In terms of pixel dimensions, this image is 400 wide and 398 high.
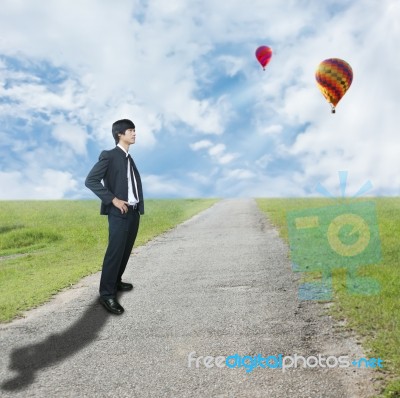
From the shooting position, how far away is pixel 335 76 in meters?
26.4

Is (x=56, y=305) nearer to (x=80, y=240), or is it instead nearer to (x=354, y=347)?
(x=354, y=347)

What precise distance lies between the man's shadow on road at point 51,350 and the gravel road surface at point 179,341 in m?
0.01

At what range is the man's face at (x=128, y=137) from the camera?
711 cm

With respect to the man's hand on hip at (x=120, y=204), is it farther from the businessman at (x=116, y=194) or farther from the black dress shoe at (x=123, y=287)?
the black dress shoe at (x=123, y=287)

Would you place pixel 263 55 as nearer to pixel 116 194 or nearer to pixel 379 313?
pixel 116 194

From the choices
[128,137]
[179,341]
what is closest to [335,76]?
[128,137]

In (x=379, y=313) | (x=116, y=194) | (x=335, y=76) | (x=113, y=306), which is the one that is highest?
(x=335, y=76)

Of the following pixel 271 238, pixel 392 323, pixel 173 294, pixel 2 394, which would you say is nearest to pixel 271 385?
pixel 392 323

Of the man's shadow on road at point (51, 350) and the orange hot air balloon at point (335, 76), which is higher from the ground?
the orange hot air balloon at point (335, 76)

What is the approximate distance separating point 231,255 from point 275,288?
148 inches

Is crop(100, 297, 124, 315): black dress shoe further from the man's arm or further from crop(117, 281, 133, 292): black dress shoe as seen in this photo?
the man's arm

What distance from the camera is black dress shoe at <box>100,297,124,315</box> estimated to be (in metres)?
6.80

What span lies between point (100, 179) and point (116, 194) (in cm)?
34

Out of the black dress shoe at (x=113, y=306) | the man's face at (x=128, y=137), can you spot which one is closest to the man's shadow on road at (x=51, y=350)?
the black dress shoe at (x=113, y=306)
